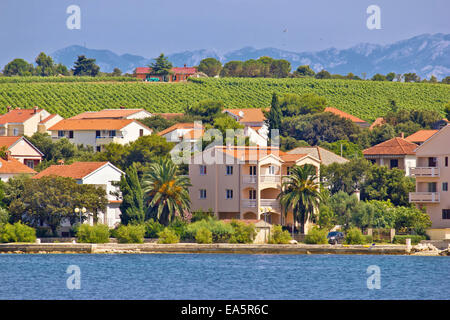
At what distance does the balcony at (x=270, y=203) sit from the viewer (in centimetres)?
7469

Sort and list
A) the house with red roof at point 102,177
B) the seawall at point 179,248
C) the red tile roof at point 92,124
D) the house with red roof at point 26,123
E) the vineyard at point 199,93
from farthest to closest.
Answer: the vineyard at point 199,93 < the house with red roof at point 26,123 < the red tile roof at point 92,124 < the house with red roof at point 102,177 < the seawall at point 179,248

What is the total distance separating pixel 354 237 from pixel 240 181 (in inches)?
499

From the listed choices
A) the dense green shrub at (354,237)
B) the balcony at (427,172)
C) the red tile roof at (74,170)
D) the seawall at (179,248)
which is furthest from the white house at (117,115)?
the dense green shrub at (354,237)

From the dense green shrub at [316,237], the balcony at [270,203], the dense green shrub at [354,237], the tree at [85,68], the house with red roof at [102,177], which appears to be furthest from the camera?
the tree at [85,68]

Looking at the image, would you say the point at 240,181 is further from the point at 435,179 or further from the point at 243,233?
the point at 435,179

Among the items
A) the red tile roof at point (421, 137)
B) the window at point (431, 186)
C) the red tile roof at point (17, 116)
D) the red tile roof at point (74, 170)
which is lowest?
the window at point (431, 186)

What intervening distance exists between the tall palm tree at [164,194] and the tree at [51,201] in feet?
13.8

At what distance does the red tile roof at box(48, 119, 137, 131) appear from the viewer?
107625 millimetres

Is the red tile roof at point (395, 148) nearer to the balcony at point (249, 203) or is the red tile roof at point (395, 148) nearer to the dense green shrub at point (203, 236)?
the balcony at point (249, 203)

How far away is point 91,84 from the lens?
15262 centimetres

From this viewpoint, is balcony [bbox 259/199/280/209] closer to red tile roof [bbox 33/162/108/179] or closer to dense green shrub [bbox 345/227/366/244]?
dense green shrub [bbox 345/227/366/244]

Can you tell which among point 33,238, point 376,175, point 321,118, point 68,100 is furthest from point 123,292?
point 68,100

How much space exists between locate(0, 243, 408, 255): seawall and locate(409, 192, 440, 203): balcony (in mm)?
7496

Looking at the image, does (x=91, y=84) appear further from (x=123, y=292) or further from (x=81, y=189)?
(x=123, y=292)
